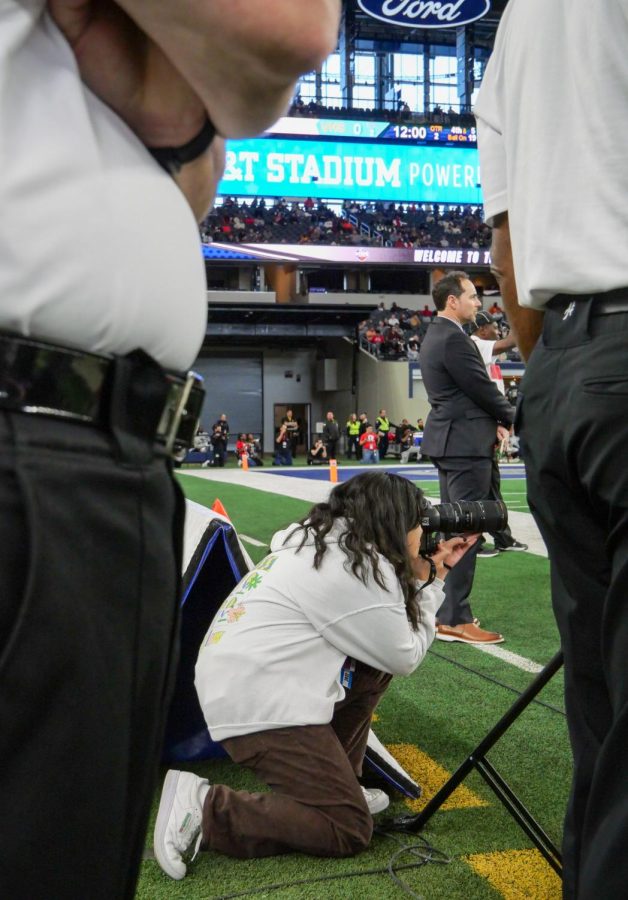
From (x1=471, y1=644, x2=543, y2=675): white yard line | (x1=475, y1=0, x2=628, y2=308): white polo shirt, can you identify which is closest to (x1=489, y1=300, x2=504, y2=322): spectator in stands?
(x1=471, y1=644, x2=543, y2=675): white yard line

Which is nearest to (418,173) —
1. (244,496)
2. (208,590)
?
(244,496)

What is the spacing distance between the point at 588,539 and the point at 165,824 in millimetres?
1549

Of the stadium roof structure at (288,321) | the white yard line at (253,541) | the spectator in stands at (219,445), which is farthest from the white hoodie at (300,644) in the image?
the stadium roof structure at (288,321)

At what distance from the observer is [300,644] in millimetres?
2639

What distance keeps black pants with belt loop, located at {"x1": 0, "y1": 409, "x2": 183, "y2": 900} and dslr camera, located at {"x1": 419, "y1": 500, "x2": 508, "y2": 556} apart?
6.70ft

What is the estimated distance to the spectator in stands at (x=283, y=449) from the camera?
2770cm

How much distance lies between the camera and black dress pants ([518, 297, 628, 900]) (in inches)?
52.2

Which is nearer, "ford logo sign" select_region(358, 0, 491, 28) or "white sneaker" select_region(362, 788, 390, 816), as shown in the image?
"white sneaker" select_region(362, 788, 390, 816)

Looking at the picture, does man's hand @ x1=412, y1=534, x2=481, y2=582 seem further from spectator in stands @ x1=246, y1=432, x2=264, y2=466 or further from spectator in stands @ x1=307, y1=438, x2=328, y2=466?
spectator in stands @ x1=246, y1=432, x2=264, y2=466

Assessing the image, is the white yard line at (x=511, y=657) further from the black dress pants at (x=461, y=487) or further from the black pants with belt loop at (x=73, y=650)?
the black pants with belt loop at (x=73, y=650)

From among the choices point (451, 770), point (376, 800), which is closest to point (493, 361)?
point (451, 770)

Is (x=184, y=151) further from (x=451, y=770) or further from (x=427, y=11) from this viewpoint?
(x=427, y=11)

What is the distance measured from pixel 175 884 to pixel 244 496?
1262 centimetres

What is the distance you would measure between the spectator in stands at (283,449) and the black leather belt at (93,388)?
26.7 m
